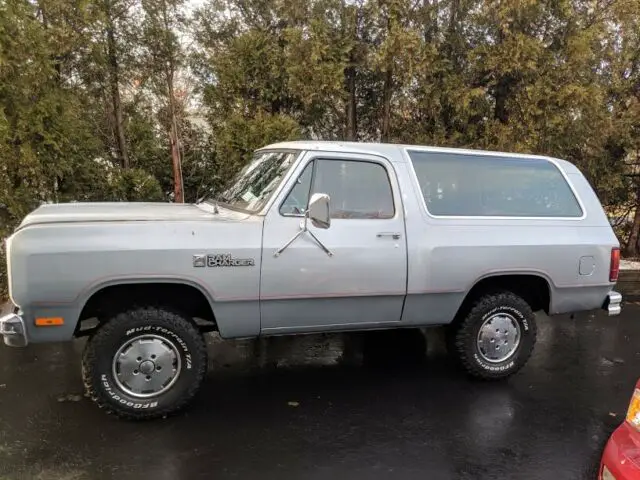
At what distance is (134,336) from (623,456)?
3041 mm

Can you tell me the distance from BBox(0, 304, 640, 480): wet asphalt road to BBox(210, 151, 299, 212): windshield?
157cm

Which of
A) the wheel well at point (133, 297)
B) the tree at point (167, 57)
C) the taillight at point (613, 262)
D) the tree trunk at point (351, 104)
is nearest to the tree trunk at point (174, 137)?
the tree at point (167, 57)

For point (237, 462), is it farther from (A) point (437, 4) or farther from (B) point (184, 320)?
(A) point (437, 4)

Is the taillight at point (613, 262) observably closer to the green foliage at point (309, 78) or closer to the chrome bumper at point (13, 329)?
the green foliage at point (309, 78)

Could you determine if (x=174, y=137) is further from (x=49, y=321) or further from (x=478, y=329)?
(x=478, y=329)

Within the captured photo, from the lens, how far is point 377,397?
4277 mm

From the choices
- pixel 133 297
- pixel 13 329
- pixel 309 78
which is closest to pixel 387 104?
pixel 309 78

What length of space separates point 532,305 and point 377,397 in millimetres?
1932

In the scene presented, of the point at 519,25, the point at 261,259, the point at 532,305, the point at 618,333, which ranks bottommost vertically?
the point at 618,333

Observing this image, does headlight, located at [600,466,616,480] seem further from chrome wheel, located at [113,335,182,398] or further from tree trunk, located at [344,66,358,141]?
tree trunk, located at [344,66,358,141]

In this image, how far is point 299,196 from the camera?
157 inches

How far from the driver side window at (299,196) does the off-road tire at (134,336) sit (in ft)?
3.64

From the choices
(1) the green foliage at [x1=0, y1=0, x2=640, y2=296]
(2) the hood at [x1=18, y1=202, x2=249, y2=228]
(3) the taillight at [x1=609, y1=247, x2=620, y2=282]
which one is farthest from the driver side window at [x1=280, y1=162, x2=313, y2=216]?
(1) the green foliage at [x1=0, y1=0, x2=640, y2=296]

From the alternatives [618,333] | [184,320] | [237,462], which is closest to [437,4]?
[618,333]
